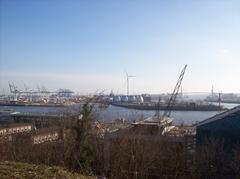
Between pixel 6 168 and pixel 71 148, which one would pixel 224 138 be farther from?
pixel 6 168

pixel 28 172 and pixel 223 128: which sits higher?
pixel 28 172

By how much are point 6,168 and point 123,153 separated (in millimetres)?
3605

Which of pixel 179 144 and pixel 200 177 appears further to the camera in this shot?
pixel 179 144

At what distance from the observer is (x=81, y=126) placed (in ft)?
25.6

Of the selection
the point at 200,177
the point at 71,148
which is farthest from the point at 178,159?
the point at 71,148

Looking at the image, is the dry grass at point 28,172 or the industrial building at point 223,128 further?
the industrial building at point 223,128

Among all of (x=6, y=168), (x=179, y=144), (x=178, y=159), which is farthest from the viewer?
(x=179, y=144)

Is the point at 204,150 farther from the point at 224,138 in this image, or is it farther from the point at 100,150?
the point at 224,138

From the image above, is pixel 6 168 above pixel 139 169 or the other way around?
above

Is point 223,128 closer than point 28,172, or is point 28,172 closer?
point 28,172

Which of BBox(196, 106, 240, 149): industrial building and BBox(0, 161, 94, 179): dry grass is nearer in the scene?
BBox(0, 161, 94, 179): dry grass

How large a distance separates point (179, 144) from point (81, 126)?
252 cm

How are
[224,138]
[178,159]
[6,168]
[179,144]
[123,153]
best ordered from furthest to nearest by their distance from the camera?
[224,138]
[179,144]
[178,159]
[123,153]
[6,168]

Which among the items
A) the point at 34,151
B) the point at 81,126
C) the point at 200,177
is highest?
the point at 81,126
